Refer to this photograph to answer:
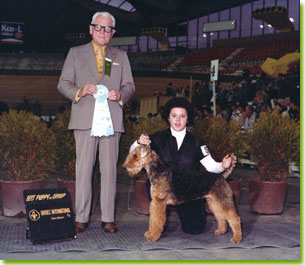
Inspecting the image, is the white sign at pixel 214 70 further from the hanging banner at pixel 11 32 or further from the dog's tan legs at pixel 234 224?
the hanging banner at pixel 11 32

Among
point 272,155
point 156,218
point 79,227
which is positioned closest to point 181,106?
point 156,218

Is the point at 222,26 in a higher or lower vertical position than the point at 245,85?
higher

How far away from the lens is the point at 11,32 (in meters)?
29.8

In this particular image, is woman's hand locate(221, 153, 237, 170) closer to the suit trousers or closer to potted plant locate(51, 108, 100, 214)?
the suit trousers

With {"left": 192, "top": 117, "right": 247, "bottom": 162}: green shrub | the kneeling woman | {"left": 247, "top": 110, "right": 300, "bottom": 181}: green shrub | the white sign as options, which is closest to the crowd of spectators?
the white sign

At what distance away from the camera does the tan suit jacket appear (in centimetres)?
362

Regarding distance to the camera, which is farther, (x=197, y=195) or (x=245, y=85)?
(x=245, y=85)

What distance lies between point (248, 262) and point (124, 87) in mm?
1745

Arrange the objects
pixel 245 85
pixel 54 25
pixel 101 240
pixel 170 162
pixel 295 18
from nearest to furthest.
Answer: pixel 101 240, pixel 170 162, pixel 245 85, pixel 295 18, pixel 54 25

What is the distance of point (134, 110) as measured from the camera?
1911 cm

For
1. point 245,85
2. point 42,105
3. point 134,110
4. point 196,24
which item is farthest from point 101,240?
point 196,24

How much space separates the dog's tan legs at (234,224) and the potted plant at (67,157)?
154 cm

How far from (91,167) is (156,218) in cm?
74

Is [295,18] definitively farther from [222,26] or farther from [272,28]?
[222,26]
